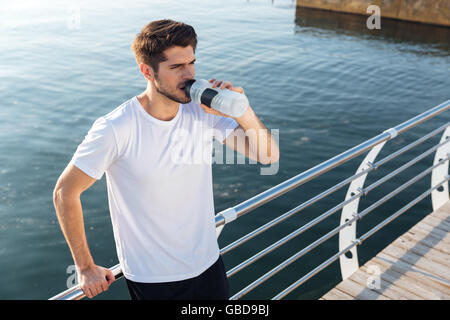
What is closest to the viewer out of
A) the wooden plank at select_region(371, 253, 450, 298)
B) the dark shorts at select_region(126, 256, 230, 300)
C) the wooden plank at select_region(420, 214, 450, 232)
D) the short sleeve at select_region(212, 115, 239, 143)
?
the dark shorts at select_region(126, 256, 230, 300)

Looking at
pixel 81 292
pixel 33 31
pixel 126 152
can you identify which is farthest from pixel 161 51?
pixel 33 31

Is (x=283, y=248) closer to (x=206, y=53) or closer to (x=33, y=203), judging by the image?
(x=33, y=203)

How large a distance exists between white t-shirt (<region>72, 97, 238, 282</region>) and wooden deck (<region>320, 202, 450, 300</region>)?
1599 millimetres

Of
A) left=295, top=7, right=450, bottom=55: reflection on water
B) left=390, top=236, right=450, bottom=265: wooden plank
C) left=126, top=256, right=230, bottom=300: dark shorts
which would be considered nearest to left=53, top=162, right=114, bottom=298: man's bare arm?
left=126, top=256, right=230, bottom=300: dark shorts

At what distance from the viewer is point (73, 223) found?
5.72 ft

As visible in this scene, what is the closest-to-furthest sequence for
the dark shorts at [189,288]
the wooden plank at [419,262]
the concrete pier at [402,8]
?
the dark shorts at [189,288] → the wooden plank at [419,262] → the concrete pier at [402,8]

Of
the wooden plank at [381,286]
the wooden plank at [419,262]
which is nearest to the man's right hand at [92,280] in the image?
the wooden plank at [381,286]

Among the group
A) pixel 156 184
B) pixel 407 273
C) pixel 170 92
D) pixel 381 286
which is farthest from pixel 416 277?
pixel 170 92

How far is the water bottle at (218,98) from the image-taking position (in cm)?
177

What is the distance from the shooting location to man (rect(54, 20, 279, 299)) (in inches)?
68.9

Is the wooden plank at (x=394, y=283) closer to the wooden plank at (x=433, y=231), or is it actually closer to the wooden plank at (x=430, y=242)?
the wooden plank at (x=430, y=242)

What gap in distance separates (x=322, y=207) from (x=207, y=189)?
5916mm

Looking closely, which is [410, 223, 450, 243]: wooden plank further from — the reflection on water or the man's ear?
the reflection on water

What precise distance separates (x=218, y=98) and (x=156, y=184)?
0.47 metres
